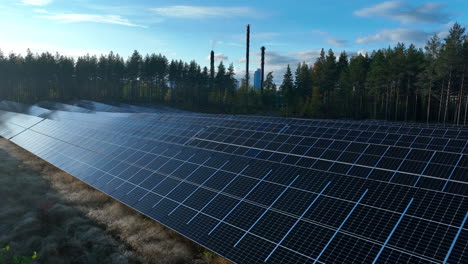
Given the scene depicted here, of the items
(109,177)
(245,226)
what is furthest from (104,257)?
(109,177)

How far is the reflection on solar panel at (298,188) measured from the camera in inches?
406

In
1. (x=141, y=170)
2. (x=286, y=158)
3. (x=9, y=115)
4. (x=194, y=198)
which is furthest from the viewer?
(x=9, y=115)

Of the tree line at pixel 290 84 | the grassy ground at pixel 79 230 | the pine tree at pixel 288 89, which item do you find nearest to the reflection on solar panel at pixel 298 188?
the grassy ground at pixel 79 230

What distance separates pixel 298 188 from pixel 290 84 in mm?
83177

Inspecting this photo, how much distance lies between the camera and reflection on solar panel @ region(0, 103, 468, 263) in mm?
10305

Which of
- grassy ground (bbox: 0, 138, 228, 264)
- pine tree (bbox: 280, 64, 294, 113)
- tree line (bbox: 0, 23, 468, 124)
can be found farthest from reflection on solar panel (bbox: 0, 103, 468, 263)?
pine tree (bbox: 280, 64, 294, 113)

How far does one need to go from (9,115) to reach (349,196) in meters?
56.2

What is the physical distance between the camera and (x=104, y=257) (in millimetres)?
13461

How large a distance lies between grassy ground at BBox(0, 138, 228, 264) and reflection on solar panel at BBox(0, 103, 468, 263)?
1.00 meters

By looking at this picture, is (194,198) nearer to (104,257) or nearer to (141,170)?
(104,257)

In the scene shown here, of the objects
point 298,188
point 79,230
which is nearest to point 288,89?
point 298,188

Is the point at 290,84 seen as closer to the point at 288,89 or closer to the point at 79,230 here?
the point at 288,89

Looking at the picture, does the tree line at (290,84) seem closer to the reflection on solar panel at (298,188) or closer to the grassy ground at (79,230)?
the reflection on solar panel at (298,188)

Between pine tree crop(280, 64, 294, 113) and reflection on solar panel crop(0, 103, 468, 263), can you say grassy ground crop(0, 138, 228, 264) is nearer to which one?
reflection on solar panel crop(0, 103, 468, 263)
